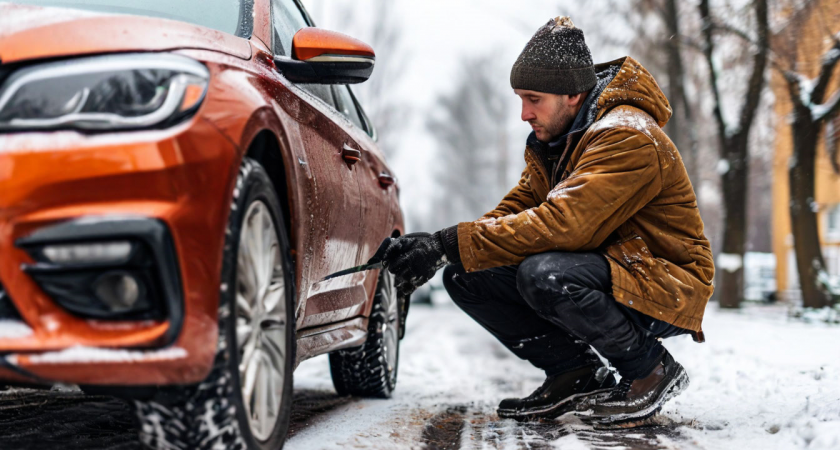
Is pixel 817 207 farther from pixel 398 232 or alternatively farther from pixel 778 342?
pixel 398 232

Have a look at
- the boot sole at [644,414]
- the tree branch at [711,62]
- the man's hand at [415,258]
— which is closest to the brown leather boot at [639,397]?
the boot sole at [644,414]

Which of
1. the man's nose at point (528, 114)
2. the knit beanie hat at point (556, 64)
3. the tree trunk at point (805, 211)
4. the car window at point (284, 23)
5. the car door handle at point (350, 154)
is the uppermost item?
the car window at point (284, 23)

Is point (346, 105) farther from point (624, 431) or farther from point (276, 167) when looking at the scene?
point (624, 431)

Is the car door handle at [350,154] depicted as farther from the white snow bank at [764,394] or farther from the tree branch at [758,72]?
the tree branch at [758,72]

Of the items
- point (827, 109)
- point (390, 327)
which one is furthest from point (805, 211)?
point (390, 327)

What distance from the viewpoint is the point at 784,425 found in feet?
9.34

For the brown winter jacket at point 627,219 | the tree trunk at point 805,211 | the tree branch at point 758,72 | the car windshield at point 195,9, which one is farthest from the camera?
the tree branch at point 758,72

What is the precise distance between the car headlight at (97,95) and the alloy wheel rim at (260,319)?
339 millimetres

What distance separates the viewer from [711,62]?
12.5 metres

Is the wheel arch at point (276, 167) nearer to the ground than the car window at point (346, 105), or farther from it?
nearer to the ground

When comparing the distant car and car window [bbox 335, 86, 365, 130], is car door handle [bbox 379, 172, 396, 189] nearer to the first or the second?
car window [bbox 335, 86, 365, 130]

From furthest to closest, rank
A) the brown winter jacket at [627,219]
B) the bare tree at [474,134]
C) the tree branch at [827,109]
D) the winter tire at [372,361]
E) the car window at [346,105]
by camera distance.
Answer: the bare tree at [474,134] → the tree branch at [827,109] → the winter tire at [372,361] → the car window at [346,105] → the brown winter jacket at [627,219]

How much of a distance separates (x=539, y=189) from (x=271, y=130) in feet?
5.47

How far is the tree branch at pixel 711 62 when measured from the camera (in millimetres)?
12109
